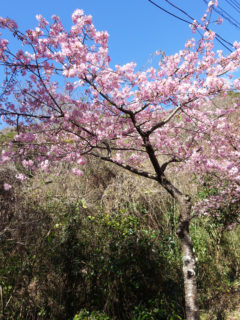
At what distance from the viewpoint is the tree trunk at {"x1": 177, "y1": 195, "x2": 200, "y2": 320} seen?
2.87 metres

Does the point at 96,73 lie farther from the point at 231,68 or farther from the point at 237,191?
the point at 237,191

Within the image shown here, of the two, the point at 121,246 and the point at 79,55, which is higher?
the point at 79,55

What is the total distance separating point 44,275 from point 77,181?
3408 mm

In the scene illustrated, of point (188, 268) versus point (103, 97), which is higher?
point (103, 97)

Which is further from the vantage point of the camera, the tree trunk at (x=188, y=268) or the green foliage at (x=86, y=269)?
the green foliage at (x=86, y=269)

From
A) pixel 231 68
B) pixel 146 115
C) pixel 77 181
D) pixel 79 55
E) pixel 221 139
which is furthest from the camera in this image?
pixel 77 181

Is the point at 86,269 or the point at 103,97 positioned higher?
the point at 103,97

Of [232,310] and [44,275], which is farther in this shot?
[232,310]

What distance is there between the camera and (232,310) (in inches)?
150

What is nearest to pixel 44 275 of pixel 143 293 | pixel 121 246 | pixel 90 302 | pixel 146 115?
pixel 90 302

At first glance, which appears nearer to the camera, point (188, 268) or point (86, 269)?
point (188, 268)

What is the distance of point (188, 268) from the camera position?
2.99m

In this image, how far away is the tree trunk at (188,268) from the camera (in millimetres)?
2873

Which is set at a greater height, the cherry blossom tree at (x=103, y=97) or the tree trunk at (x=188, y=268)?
the cherry blossom tree at (x=103, y=97)
